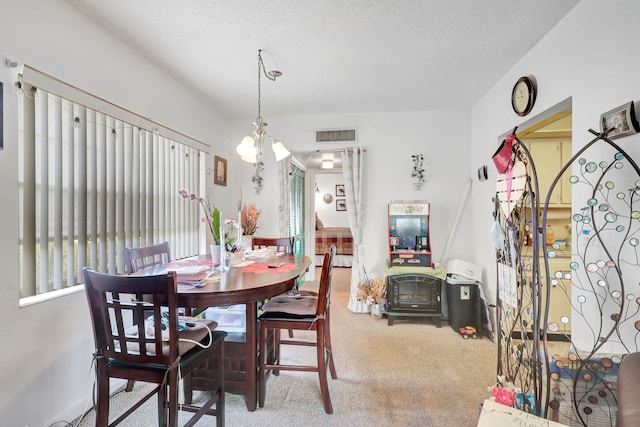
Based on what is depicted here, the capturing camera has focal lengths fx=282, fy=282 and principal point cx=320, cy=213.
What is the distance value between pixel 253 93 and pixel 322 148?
1.18 meters

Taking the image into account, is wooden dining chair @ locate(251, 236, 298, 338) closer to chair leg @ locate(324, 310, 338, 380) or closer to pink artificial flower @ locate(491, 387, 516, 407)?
chair leg @ locate(324, 310, 338, 380)

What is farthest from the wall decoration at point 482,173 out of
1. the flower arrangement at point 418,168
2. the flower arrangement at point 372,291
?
the flower arrangement at point 372,291

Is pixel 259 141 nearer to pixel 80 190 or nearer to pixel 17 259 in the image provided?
pixel 80 190

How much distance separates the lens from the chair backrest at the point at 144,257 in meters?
1.90

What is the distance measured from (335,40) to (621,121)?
1.82 metres

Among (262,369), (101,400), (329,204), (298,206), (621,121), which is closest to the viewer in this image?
(101,400)

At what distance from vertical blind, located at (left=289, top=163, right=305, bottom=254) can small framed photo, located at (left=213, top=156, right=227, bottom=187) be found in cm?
106

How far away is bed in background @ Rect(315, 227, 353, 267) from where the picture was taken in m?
6.42

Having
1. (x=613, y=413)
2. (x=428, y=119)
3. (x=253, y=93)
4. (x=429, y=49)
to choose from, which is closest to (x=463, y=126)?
(x=428, y=119)

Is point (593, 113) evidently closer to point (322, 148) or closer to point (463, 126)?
point (463, 126)

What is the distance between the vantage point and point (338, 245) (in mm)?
6543

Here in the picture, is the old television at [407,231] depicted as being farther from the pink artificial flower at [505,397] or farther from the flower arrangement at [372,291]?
the pink artificial flower at [505,397]

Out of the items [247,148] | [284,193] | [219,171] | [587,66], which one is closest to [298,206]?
[284,193]

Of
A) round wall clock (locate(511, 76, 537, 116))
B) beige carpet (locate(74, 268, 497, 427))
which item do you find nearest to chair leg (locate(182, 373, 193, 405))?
beige carpet (locate(74, 268, 497, 427))
